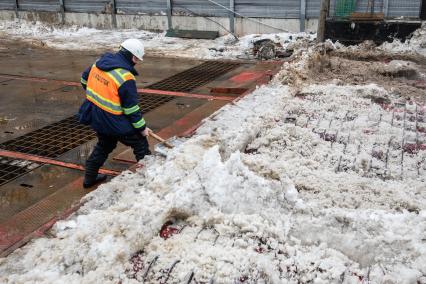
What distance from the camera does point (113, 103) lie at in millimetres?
4078

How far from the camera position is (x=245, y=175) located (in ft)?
11.8

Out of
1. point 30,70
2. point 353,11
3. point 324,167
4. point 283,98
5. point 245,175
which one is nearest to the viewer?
point 245,175

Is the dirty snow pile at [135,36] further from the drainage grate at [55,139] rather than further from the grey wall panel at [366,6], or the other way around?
the drainage grate at [55,139]

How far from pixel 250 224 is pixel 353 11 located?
904 cm

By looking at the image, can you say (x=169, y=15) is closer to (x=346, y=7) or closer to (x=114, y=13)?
(x=114, y=13)

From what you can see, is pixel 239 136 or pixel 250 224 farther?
pixel 239 136

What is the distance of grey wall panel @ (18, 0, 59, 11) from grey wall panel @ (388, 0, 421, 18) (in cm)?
1068

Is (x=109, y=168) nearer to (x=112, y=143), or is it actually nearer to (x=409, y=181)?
(x=112, y=143)

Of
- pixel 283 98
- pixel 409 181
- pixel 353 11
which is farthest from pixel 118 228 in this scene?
pixel 353 11

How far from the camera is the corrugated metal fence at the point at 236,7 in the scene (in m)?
10.7

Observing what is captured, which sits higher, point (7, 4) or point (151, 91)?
point (7, 4)

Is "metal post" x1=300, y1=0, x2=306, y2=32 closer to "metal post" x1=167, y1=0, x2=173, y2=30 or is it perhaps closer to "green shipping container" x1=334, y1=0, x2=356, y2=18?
"green shipping container" x1=334, y1=0, x2=356, y2=18

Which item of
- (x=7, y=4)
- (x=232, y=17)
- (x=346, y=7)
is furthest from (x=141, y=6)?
(x=346, y=7)

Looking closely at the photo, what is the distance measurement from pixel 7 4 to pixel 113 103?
1406 cm
